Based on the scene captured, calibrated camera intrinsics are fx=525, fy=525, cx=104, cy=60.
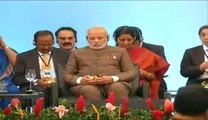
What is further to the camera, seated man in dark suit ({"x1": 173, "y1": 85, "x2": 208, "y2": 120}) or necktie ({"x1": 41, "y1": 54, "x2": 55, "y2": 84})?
necktie ({"x1": 41, "y1": 54, "x2": 55, "y2": 84})

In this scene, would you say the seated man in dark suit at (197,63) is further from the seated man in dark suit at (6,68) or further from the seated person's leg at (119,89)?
the seated man in dark suit at (6,68)

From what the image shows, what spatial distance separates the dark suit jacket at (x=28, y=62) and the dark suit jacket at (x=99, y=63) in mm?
295

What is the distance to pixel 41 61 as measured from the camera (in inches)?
197

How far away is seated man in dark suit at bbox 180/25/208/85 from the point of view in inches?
196

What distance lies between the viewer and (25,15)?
6.78 metres

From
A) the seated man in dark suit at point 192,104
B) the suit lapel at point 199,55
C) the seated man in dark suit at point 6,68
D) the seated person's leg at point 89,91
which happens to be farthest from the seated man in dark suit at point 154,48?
the seated man in dark suit at point 192,104

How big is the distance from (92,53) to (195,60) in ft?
3.66

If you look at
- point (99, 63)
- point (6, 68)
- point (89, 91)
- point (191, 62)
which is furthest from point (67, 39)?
point (191, 62)

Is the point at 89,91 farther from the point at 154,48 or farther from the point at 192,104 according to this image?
the point at 192,104

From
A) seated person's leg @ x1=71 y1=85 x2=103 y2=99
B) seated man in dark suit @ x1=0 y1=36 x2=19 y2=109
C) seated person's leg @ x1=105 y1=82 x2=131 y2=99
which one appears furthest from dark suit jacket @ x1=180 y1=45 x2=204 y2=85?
seated man in dark suit @ x1=0 y1=36 x2=19 y2=109

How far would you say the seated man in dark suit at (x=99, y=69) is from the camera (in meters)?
4.45

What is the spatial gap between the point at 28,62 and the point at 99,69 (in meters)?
0.75

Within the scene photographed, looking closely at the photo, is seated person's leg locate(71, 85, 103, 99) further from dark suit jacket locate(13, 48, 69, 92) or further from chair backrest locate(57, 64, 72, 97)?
dark suit jacket locate(13, 48, 69, 92)

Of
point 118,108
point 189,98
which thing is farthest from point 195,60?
point 189,98
